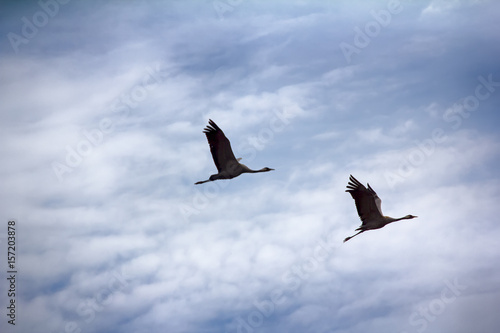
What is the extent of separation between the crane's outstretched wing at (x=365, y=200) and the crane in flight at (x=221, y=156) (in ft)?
22.6

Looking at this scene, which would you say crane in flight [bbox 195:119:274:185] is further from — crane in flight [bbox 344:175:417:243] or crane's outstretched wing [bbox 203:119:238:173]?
crane in flight [bbox 344:175:417:243]

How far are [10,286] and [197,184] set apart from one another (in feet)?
40.7

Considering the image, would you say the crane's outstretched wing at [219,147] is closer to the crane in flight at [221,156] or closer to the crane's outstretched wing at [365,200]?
the crane in flight at [221,156]

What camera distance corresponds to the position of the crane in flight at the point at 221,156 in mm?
52438

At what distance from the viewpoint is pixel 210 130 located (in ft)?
172

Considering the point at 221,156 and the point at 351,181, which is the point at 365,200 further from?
the point at 221,156

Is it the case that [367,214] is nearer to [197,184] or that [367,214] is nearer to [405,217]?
[405,217]

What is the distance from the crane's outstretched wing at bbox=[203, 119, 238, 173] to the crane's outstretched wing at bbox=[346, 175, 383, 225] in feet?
23.1

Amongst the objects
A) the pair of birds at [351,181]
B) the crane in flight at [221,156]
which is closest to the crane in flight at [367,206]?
the pair of birds at [351,181]

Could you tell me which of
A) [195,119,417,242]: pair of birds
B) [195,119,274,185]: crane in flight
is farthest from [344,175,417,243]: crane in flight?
[195,119,274,185]: crane in flight

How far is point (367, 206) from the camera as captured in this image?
51.7 m

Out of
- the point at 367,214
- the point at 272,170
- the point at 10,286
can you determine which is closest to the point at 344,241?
the point at 367,214

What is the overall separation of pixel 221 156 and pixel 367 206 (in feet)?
27.9

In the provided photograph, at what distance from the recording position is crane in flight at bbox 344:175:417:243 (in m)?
51.0
